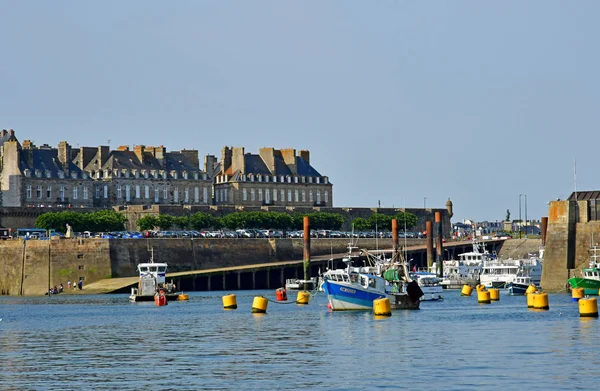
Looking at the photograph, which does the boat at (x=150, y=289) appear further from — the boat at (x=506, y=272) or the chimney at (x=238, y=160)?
the chimney at (x=238, y=160)

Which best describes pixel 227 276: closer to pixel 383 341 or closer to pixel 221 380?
pixel 383 341

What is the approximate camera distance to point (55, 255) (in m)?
123

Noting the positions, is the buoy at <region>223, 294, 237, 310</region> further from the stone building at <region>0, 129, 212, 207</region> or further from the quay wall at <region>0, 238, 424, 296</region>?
the stone building at <region>0, 129, 212, 207</region>

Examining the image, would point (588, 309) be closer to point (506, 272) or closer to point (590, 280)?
point (590, 280)

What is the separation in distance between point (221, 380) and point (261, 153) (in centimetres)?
12847

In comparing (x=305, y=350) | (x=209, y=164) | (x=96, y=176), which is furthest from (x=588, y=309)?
(x=209, y=164)

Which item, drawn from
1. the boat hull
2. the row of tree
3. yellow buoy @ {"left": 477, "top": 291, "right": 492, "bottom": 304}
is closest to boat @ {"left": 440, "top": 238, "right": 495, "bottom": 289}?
the row of tree

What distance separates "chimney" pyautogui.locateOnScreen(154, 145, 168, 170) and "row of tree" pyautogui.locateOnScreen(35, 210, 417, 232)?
15599mm

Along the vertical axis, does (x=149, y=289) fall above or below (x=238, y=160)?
below

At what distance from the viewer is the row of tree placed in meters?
141

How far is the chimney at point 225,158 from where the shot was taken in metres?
171

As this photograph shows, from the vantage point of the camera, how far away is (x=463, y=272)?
4737 inches

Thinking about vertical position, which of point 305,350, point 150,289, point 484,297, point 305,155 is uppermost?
point 305,155

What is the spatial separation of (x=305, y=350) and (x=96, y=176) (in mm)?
110281
